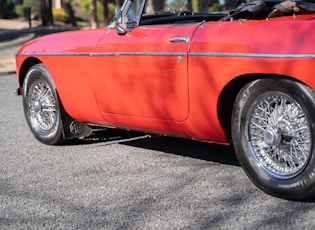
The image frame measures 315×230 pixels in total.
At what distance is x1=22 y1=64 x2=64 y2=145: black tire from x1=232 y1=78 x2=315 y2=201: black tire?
236cm

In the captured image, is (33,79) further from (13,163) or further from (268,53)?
(268,53)

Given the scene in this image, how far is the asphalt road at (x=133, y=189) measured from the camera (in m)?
3.88

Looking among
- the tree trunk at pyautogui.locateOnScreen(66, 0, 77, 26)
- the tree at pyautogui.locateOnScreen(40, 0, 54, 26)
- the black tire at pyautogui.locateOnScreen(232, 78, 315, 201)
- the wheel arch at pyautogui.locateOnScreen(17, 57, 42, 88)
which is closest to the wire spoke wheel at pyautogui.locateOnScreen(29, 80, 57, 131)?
the wheel arch at pyautogui.locateOnScreen(17, 57, 42, 88)

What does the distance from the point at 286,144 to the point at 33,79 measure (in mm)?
3236

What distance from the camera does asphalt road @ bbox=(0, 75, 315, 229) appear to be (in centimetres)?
388

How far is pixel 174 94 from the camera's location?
15.6 ft

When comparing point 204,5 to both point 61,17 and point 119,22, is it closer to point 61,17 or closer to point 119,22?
point 119,22

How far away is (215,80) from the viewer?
14.5ft

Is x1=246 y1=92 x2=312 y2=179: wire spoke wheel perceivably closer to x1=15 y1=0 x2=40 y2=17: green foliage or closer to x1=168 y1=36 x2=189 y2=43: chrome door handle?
x1=168 y1=36 x2=189 y2=43: chrome door handle

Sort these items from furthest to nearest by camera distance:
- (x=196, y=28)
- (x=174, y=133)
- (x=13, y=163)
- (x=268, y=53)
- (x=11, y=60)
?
(x=11, y=60) < (x=13, y=163) < (x=174, y=133) < (x=196, y=28) < (x=268, y=53)

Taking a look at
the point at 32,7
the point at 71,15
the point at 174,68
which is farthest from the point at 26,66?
the point at 71,15

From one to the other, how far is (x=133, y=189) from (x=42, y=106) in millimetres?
2238

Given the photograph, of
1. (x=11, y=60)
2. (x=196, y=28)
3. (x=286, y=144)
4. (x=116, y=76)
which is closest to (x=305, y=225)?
(x=286, y=144)

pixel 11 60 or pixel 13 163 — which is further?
pixel 11 60
